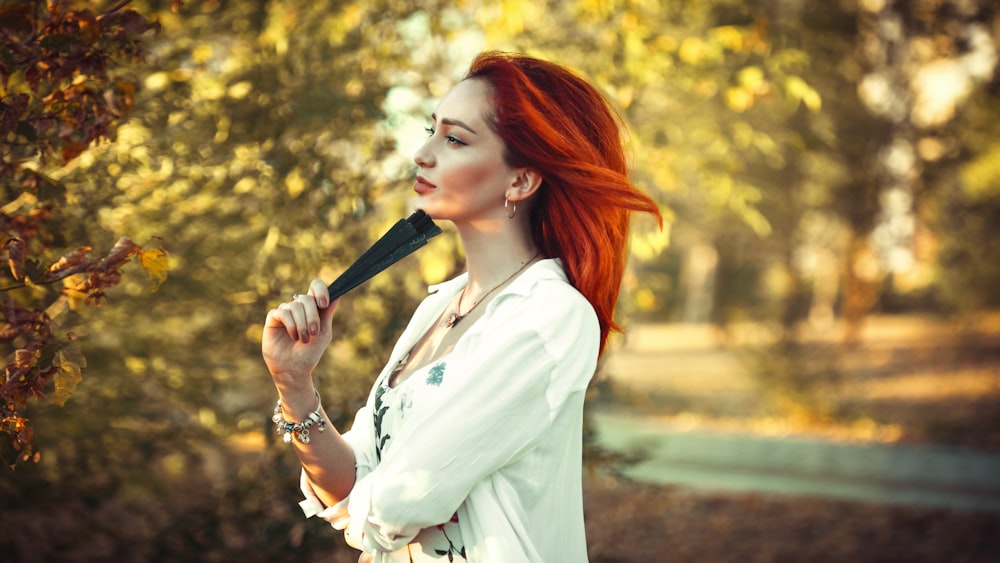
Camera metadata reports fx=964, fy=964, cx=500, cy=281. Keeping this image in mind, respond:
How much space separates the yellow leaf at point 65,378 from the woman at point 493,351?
0.39m


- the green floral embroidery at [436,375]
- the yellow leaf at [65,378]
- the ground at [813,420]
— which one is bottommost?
the ground at [813,420]

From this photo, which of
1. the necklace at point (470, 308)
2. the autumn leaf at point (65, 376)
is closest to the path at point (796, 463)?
the necklace at point (470, 308)

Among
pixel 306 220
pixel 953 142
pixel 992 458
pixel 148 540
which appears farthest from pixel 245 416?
pixel 953 142

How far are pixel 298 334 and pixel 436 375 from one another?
0.91 feet

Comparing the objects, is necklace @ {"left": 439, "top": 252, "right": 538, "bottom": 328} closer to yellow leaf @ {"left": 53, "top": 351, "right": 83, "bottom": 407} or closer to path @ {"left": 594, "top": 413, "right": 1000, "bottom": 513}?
yellow leaf @ {"left": 53, "top": 351, "right": 83, "bottom": 407}

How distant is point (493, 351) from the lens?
1.74m

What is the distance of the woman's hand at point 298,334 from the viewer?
1814 millimetres

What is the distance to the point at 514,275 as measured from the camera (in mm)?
2049

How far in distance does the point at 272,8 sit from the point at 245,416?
1869 millimetres

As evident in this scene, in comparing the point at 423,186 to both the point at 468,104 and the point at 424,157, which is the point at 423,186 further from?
the point at 468,104

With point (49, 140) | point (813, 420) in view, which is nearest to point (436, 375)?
point (49, 140)

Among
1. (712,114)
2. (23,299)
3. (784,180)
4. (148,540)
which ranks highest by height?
(23,299)

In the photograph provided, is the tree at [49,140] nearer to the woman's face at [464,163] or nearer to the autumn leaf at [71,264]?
the autumn leaf at [71,264]

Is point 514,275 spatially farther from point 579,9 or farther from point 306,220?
point 579,9
